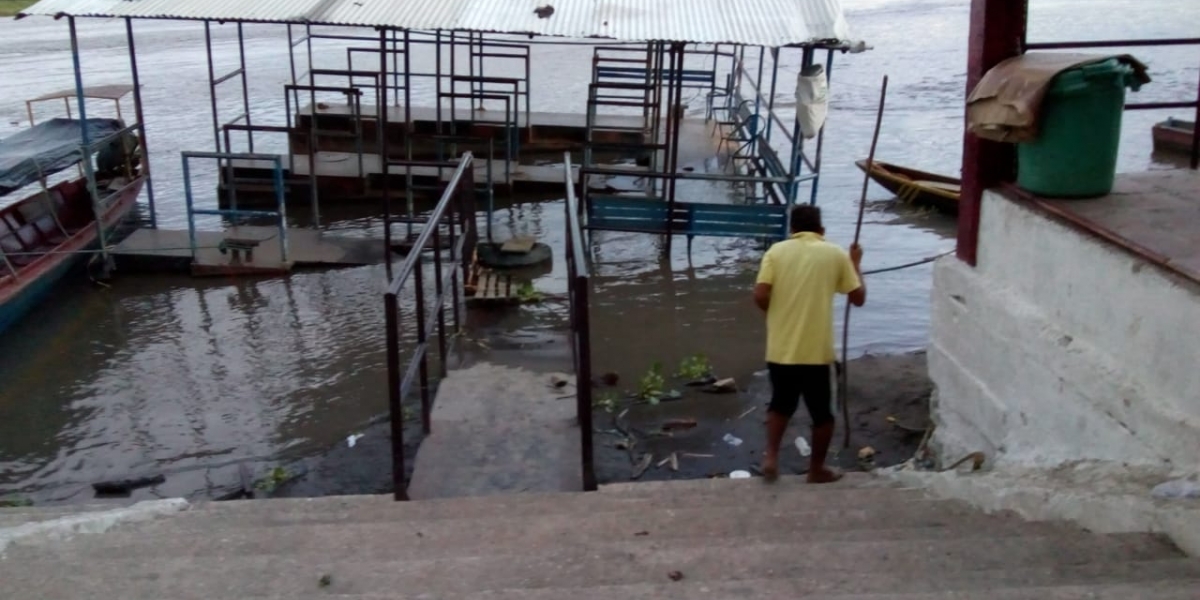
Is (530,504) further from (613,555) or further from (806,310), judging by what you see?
(806,310)

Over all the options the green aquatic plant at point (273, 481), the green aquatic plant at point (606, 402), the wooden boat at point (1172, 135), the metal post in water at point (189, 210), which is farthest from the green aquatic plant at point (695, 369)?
the wooden boat at point (1172, 135)

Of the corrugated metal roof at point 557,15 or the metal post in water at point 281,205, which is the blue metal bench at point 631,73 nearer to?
the corrugated metal roof at point 557,15

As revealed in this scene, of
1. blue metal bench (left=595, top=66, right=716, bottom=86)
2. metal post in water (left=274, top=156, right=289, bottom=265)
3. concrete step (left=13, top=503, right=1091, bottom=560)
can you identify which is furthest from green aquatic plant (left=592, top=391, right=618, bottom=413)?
blue metal bench (left=595, top=66, right=716, bottom=86)

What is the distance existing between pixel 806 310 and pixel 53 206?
878 cm

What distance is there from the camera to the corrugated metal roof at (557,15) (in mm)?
8906

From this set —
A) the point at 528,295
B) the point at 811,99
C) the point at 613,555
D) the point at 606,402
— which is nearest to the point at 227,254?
the point at 528,295

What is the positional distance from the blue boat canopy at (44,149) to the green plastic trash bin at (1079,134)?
849 centimetres

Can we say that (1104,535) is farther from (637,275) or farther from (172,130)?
(172,130)

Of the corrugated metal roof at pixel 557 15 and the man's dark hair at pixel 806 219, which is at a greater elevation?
the corrugated metal roof at pixel 557 15

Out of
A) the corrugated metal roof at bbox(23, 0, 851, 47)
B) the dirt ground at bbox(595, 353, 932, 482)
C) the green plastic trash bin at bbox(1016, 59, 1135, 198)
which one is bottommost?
the dirt ground at bbox(595, 353, 932, 482)

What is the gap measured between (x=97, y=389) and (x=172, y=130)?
39.7 feet

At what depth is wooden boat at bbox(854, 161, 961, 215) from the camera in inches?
495

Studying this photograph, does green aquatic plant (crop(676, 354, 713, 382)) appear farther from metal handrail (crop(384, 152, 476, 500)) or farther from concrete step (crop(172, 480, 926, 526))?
concrete step (crop(172, 480, 926, 526))

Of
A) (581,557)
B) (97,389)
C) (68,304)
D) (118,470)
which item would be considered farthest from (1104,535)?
(68,304)
